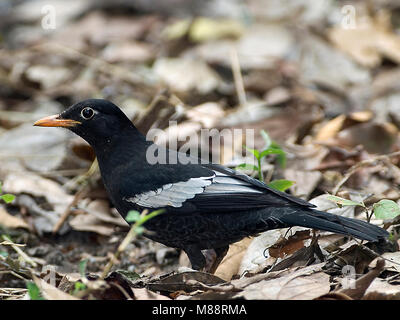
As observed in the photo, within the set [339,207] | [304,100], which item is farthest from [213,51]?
[339,207]

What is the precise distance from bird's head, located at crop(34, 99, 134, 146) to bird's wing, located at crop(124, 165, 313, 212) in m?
0.61

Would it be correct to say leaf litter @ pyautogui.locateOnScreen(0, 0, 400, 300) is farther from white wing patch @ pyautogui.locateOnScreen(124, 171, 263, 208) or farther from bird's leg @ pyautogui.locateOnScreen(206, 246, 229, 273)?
white wing patch @ pyautogui.locateOnScreen(124, 171, 263, 208)

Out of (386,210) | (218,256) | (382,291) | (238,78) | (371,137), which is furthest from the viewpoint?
(238,78)

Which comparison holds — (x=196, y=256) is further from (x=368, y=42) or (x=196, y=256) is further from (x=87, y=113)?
(x=368, y=42)

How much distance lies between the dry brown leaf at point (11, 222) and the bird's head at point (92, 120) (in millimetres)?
1083

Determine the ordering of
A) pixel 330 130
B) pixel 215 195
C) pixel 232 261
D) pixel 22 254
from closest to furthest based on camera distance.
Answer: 1. pixel 22 254
2. pixel 215 195
3. pixel 232 261
4. pixel 330 130

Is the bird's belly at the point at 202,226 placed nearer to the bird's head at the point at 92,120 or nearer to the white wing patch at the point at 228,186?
the white wing patch at the point at 228,186

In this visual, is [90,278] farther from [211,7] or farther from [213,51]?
[211,7]

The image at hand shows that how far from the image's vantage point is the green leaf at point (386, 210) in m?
3.79

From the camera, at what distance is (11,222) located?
541 cm

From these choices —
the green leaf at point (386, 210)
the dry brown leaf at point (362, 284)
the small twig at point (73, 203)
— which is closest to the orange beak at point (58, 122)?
the small twig at point (73, 203)

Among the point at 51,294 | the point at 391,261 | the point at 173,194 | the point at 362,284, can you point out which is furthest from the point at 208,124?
the point at 51,294

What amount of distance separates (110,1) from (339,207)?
627cm

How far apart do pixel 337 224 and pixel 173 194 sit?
1094mm
